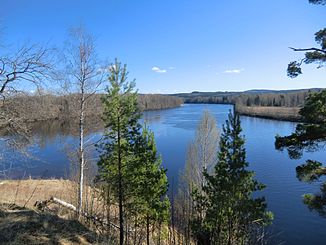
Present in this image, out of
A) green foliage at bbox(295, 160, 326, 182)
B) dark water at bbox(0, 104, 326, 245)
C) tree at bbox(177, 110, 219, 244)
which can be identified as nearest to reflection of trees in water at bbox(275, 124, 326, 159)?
green foliage at bbox(295, 160, 326, 182)

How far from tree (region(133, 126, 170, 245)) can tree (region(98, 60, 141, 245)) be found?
373mm

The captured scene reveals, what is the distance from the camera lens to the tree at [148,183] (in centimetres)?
1220

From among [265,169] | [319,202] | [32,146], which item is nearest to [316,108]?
[319,202]

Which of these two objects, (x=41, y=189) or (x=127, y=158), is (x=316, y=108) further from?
(x=41, y=189)

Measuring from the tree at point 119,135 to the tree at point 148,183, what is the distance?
0.37 m

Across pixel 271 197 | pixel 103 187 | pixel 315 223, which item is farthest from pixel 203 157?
pixel 103 187

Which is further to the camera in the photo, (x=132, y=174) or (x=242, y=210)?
(x=132, y=174)

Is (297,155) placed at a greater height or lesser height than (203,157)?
greater

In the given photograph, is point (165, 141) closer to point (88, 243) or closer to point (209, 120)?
point (209, 120)

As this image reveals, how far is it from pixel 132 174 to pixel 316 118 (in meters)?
6.79

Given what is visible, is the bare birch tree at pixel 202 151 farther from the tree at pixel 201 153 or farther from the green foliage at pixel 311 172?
the green foliage at pixel 311 172

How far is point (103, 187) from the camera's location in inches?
480

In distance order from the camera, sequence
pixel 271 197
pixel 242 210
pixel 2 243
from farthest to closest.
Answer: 1. pixel 271 197
2. pixel 242 210
3. pixel 2 243

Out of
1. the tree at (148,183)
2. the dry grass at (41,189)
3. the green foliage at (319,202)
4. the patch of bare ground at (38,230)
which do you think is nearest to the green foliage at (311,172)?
the green foliage at (319,202)
